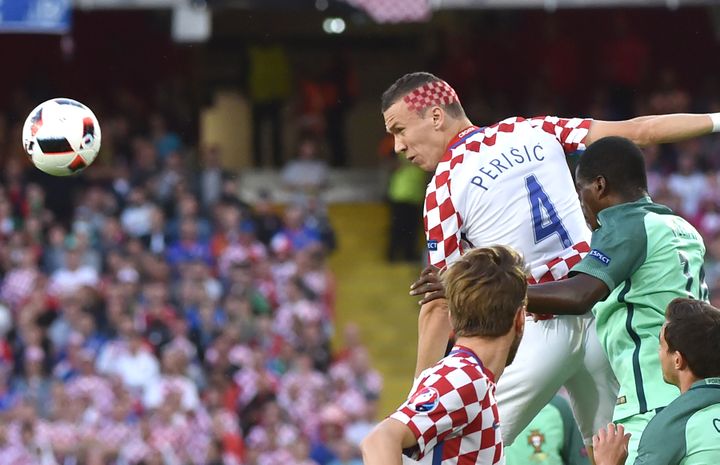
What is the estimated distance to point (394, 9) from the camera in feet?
55.1

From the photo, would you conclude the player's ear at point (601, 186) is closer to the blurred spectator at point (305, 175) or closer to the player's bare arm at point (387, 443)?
the player's bare arm at point (387, 443)

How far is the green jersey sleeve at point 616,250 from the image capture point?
5039 millimetres

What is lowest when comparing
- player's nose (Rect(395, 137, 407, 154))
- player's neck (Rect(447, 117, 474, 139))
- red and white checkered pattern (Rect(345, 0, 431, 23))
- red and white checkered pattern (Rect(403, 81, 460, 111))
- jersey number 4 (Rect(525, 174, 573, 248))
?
jersey number 4 (Rect(525, 174, 573, 248))

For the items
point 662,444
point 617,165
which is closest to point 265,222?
point 617,165

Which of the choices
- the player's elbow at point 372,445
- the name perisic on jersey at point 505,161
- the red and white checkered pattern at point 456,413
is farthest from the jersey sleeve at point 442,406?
the name perisic on jersey at point 505,161

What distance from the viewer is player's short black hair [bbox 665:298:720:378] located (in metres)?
4.71

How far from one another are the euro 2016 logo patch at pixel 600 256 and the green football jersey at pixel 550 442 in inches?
59.4

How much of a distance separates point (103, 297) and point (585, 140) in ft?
34.2

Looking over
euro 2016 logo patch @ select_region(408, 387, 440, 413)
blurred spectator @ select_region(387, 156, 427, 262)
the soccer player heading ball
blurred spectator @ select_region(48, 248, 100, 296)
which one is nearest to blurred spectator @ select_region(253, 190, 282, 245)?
blurred spectator @ select_region(387, 156, 427, 262)

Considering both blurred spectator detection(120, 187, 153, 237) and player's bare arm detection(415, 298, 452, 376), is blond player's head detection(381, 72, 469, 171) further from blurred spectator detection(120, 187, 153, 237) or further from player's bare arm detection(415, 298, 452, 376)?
blurred spectator detection(120, 187, 153, 237)

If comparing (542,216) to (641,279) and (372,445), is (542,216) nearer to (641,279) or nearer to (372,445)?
(641,279)

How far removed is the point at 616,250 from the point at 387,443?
1.34 meters

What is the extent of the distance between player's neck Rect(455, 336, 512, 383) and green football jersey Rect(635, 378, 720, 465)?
24.0 inches

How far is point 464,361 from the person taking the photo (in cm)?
443
